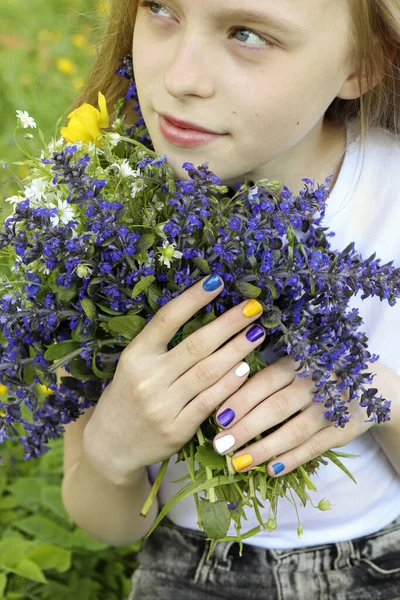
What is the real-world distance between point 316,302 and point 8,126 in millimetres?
2769

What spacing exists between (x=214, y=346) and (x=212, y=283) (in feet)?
0.47

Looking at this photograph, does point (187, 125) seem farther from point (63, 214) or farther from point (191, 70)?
point (63, 214)

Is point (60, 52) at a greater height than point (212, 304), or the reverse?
point (212, 304)

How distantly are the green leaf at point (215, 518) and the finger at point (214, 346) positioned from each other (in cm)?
23

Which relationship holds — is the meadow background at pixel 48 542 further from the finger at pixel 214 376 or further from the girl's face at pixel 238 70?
the finger at pixel 214 376

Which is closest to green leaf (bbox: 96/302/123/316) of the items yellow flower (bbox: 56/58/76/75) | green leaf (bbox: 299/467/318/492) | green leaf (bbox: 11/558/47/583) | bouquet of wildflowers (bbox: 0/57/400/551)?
bouquet of wildflowers (bbox: 0/57/400/551)

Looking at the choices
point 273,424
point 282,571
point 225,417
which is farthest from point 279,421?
point 282,571

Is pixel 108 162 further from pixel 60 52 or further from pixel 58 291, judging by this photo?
pixel 60 52

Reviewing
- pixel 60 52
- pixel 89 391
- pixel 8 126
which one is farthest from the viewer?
pixel 60 52

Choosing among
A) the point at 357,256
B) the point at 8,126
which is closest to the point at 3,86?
the point at 8,126

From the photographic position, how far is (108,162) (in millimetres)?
1490

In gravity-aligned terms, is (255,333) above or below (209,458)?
above

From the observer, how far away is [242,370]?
4.79ft

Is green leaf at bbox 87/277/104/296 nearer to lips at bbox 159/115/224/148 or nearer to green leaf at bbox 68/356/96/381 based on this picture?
green leaf at bbox 68/356/96/381
